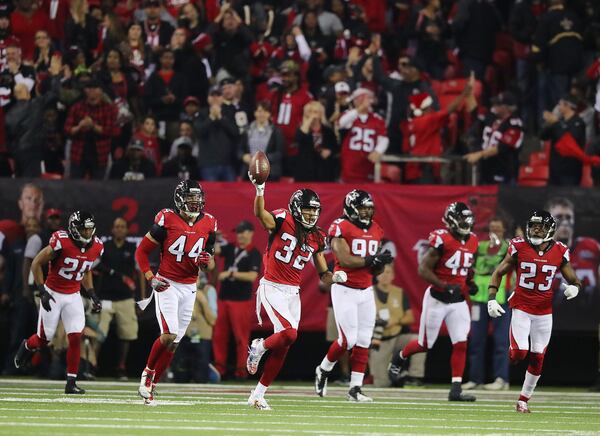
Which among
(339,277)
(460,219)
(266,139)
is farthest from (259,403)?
(266,139)

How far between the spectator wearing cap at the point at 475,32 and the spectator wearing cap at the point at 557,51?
2.36ft

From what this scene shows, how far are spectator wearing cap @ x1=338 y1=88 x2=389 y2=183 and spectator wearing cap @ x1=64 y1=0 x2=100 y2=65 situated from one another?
3.92 metres

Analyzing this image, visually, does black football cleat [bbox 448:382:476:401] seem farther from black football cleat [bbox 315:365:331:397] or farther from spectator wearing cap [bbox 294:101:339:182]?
spectator wearing cap [bbox 294:101:339:182]

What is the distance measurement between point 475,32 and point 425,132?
2567mm

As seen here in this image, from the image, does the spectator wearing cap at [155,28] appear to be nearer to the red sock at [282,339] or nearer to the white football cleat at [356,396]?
the white football cleat at [356,396]

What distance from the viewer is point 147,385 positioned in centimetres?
1141

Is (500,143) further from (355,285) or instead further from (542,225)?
(542,225)

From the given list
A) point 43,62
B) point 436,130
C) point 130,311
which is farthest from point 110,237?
point 436,130

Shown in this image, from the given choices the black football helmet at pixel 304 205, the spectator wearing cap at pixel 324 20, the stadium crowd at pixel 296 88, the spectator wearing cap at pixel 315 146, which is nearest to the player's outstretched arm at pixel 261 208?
the black football helmet at pixel 304 205

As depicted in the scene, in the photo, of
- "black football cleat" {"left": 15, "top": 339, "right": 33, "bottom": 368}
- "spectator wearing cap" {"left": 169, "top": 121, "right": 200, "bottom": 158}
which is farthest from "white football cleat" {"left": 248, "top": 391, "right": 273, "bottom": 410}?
"spectator wearing cap" {"left": 169, "top": 121, "right": 200, "bottom": 158}

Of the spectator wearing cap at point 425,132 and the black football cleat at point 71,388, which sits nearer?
the black football cleat at point 71,388

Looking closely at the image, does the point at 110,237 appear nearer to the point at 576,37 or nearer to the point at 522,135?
the point at 522,135

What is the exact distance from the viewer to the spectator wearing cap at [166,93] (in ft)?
56.7

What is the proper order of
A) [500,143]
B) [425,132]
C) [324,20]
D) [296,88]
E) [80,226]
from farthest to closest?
[324,20] < [296,88] < [425,132] < [500,143] < [80,226]
